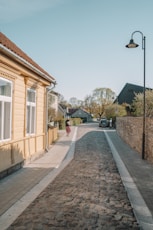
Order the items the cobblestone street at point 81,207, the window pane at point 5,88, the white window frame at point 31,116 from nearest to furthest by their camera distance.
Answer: the cobblestone street at point 81,207 < the window pane at point 5,88 < the white window frame at point 31,116

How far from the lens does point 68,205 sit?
219 inches

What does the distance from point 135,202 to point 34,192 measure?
241 centimetres

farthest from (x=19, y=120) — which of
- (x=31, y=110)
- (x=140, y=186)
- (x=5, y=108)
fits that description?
(x=140, y=186)

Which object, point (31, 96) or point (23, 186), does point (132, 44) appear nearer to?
point (31, 96)

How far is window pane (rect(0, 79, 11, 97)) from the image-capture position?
8.15 meters

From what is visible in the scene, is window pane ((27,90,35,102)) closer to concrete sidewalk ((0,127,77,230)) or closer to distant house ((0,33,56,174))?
distant house ((0,33,56,174))

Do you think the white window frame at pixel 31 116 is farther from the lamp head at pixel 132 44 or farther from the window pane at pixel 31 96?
the lamp head at pixel 132 44

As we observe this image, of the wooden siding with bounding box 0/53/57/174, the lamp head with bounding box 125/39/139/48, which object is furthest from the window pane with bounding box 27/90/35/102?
the lamp head with bounding box 125/39/139/48

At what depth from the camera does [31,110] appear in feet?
A: 38.4

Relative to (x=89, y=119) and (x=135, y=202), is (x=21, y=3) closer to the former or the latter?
(x=135, y=202)

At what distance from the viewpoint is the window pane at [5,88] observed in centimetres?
815

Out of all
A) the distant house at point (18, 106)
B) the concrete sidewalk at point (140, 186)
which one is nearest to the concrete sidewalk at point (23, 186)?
the distant house at point (18, 106)

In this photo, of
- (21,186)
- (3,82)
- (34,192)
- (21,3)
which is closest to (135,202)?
(34,192)

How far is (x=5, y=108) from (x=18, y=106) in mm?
1083
